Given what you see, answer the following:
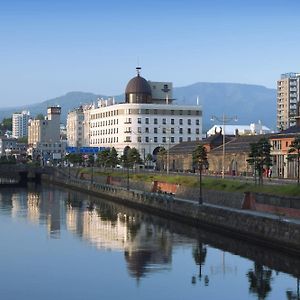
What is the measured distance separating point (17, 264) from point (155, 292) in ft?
51.9

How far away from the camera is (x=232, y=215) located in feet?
237

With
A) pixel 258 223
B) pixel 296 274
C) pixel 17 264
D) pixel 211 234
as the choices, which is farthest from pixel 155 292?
pixel 211 234

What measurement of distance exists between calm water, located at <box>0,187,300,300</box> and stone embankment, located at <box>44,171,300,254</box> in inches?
52.6

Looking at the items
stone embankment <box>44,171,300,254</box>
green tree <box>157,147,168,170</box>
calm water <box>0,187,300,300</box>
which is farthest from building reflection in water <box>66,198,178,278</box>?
green tree <box>157,147,168,170</box>

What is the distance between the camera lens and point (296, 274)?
173 ft

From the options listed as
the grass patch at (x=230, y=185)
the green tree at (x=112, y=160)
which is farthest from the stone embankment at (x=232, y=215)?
A: the green tree at (x=112, y=160)

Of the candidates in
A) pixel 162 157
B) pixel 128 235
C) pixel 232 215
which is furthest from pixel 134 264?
pixel 162 157

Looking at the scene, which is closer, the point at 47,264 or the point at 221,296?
the point at 221,296

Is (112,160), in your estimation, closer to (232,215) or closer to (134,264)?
(232,215)

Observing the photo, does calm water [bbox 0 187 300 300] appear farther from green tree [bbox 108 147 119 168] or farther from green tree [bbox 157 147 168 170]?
green tree [bbox 108 147 119 168]

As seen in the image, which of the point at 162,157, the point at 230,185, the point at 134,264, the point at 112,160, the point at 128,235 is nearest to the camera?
the point at 134,264

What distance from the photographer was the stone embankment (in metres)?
60.6

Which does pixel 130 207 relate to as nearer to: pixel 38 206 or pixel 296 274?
Answer: pixel 38 206

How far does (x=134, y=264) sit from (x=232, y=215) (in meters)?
17.8
